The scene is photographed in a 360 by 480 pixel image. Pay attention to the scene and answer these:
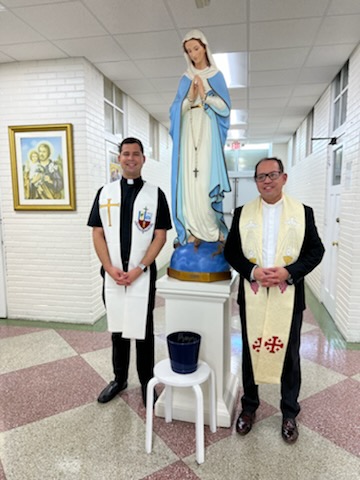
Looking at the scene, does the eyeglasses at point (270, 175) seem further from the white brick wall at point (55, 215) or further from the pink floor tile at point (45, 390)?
the white brick wall at point (55, 215)

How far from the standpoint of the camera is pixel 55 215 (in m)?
3.58

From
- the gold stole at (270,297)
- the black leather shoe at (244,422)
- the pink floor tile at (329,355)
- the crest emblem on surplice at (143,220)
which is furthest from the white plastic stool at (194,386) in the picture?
the pink floor tile at (329,355)

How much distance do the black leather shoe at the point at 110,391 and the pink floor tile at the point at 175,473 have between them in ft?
2.25

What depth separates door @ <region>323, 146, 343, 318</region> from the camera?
375 cm

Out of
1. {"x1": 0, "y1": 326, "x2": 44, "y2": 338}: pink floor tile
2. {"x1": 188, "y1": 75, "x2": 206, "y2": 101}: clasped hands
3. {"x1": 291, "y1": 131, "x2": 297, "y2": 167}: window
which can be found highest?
{"x1": 291, "y1": 131, "x2": 297, "y2": 167}: window

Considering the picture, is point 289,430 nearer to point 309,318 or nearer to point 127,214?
point 127,214

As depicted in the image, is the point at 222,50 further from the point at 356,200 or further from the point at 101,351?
the point at 101,351

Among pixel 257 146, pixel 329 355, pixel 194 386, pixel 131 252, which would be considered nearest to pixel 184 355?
pixel 194 386

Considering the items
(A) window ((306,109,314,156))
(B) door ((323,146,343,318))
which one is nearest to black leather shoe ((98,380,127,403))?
(B) door ((323,146,343,318))

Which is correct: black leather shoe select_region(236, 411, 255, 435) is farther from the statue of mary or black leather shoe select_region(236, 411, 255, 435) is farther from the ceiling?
the ceiling

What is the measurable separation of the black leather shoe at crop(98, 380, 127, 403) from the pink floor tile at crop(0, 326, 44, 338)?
58.4 inches

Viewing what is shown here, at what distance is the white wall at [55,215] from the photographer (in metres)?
3.39

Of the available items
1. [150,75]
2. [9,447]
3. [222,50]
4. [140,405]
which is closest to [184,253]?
[140,405]

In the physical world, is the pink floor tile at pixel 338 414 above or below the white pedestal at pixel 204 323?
below
